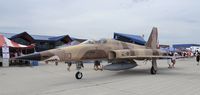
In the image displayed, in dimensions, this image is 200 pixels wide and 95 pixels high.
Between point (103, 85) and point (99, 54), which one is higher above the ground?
point (99, 54)

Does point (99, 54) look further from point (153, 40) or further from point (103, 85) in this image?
point (153, 40)

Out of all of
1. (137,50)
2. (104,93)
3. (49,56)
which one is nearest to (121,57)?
(137,50)

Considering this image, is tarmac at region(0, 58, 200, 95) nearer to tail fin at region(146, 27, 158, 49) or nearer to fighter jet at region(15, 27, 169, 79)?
fighter jet at region(15, 27, 169, 79)

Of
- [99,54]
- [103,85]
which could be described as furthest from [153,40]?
[103,85]

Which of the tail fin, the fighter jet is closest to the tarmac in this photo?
the fighter jet

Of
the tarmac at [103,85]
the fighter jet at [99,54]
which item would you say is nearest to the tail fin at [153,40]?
the fighter jet at [99,54]

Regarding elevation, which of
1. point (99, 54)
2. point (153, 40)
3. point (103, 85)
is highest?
point (153, 40)

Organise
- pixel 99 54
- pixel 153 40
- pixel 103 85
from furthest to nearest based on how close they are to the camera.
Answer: pixel 153 40, pixel 99 54, pixel 103 85

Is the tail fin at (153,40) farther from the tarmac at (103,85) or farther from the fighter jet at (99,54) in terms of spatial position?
the tarmac at (103,85)

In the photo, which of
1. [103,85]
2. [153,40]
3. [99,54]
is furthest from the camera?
[153,40]

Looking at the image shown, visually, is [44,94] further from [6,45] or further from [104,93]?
[6,45]

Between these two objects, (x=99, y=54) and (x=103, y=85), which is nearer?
(x=103, y=85)

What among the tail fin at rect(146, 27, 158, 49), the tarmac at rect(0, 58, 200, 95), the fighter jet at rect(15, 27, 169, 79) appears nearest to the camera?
the tarmac at rect(0, 58, 200, 95)

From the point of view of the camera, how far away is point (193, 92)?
715 centimetres
